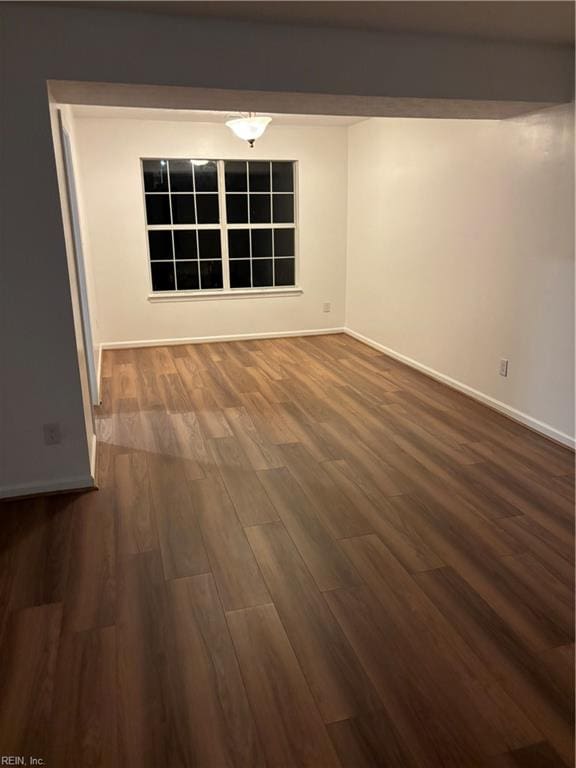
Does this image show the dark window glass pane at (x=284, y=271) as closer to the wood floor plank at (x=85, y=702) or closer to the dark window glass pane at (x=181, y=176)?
the dark window glass pane at (x=181, y=176)

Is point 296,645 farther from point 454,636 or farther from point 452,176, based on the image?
point 452,176

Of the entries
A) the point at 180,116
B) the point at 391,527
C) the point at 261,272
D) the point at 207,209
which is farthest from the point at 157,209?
the point at 391,527

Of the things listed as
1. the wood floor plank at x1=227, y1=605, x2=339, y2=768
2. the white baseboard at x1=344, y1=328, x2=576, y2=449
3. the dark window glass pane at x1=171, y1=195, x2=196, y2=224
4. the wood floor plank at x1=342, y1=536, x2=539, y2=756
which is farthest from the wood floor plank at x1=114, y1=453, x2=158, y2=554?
the dark window glass pane at x1=171, y1=195, x2=196, y2=224

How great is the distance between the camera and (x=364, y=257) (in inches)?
250

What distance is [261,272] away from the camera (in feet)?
22.2

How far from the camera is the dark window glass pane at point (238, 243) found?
21.6 feet

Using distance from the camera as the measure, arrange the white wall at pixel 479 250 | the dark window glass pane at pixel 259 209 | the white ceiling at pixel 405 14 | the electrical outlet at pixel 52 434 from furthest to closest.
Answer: the dark window glass pane at pixel 259 209
the white wall at pixel 479 250
the electrical outlet at pixel 52 434
the white ceiling at pixel 405 14

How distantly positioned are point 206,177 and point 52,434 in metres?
4.34

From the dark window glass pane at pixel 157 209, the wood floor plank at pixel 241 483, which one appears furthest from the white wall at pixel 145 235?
the wood floor plank at pixel 241 483

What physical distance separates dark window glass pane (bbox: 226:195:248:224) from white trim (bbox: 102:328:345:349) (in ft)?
4.53

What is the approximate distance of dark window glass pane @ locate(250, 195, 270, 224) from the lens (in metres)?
6.56

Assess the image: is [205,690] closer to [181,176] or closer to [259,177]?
[181,176]

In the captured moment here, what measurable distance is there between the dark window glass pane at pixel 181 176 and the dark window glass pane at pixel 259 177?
0.72m

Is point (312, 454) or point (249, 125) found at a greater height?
point (249, 125)
